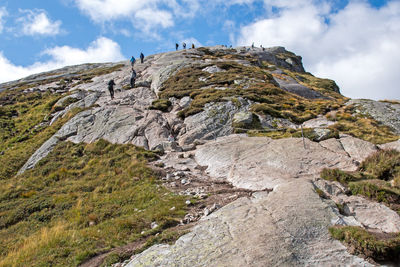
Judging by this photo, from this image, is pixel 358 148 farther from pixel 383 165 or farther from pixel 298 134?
pixel 298 134

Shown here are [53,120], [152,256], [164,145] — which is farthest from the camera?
[53,120]

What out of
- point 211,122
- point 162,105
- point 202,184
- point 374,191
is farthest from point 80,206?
point 162,105

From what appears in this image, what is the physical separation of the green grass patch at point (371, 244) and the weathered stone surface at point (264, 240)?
26cm

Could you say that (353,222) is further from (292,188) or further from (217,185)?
(217,185)

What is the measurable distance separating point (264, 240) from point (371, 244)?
2857 millimetres

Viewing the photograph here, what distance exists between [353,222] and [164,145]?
16160 mm

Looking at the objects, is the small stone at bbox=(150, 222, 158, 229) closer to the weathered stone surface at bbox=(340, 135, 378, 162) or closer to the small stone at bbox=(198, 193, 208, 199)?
the small stone at bbox=(198, 193, 208, 199)

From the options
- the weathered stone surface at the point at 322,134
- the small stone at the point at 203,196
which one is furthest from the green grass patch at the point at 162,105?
the small stone at the point at 203,196

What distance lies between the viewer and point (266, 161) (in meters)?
15.3

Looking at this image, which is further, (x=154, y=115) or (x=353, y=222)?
(x=154, y=115)

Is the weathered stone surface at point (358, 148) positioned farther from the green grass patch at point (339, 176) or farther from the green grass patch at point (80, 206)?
the green grass patch at point (80, 206)

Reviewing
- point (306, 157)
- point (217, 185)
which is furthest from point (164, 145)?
point (306, 157)

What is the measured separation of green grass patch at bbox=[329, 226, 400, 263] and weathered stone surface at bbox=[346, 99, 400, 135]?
22.3m

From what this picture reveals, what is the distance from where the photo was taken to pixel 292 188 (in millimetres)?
10664
